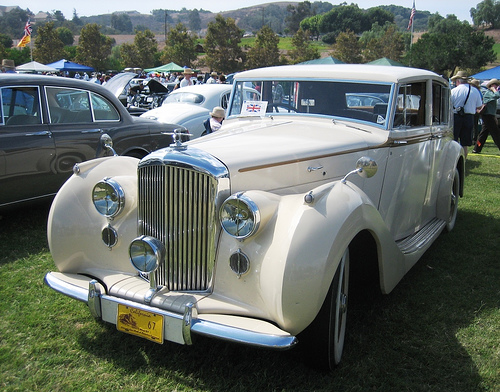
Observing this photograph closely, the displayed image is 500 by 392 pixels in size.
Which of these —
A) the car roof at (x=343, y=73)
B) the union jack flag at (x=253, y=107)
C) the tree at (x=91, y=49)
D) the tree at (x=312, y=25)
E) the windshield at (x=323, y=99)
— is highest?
the tree at (x=312, y=25)

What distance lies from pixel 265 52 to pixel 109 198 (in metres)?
50.7

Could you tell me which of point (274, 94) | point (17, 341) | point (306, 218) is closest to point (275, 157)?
point (306, 218)

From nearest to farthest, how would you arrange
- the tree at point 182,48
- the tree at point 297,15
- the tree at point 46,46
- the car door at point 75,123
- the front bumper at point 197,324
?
the front bumper at point 197,324
the car door at point 75,123
the tree at point 46,46
the tree at point 182,48
the tree at point 297,15

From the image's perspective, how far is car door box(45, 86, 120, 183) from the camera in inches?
213

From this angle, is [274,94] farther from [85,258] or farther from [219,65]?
[219,65]

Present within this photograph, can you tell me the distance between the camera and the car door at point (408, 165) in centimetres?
384

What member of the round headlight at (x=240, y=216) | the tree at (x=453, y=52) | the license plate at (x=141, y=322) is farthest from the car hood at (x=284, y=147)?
the tree at (x=453, y=52)

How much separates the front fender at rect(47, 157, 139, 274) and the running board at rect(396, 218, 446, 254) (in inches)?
79.5

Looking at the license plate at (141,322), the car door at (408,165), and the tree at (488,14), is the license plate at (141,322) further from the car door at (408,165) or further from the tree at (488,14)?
the tree at (488,14)

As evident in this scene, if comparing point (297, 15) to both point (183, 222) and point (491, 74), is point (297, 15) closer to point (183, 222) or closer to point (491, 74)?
point (491, 74)

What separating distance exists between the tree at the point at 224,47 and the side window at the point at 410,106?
164 feet

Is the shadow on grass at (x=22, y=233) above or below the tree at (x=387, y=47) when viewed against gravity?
below

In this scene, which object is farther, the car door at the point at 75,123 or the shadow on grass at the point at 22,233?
the car door at the point at 75,123

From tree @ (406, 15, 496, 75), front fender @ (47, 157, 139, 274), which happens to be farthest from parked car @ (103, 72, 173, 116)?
tree @ (406, 15, 496, 75)
